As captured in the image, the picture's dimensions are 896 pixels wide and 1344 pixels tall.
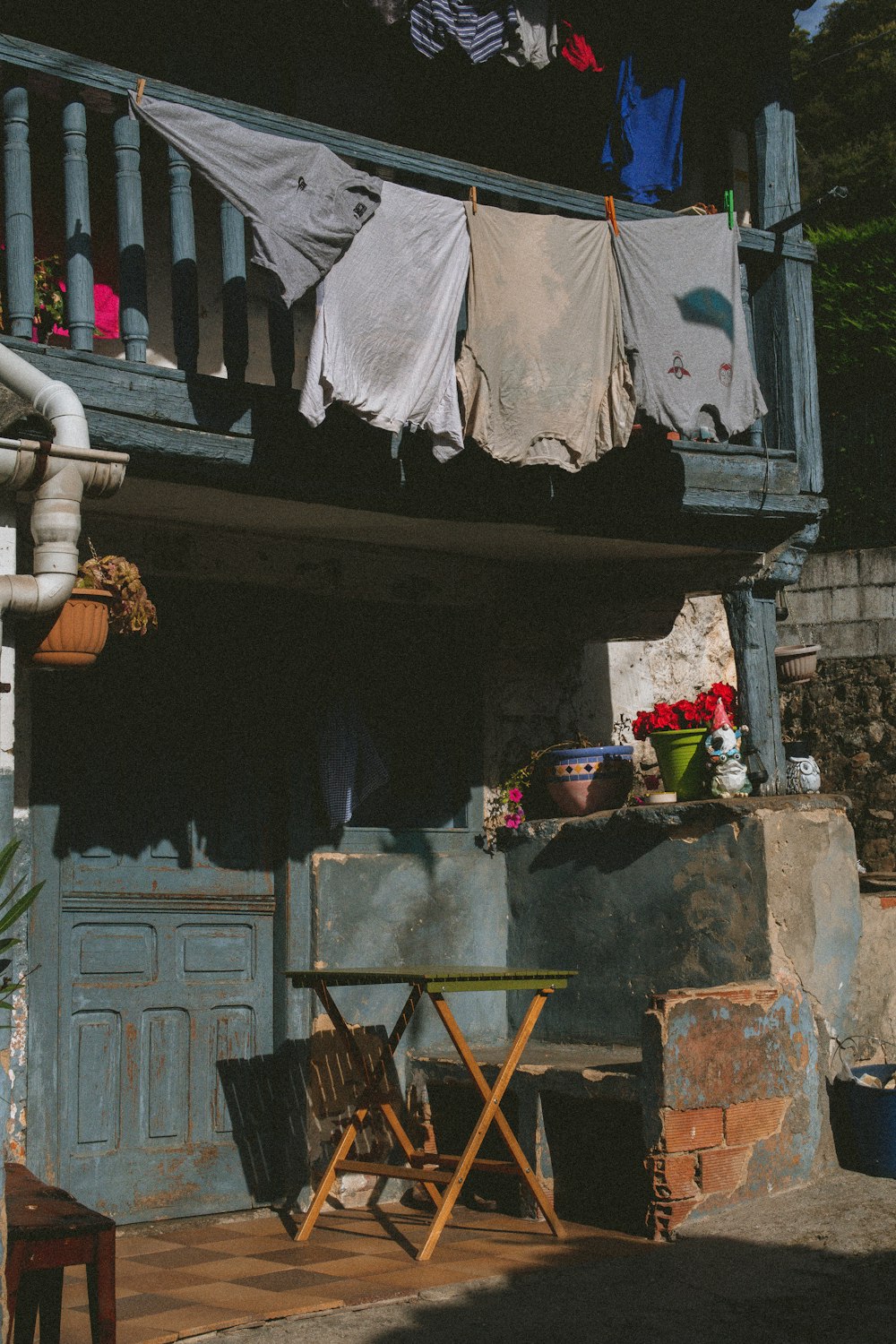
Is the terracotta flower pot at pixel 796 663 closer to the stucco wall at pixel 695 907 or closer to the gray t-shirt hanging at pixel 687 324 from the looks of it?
the stucco wall at pixel 695 907

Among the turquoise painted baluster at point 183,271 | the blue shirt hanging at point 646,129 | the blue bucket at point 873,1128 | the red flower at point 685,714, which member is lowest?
the blue bucket at point 873,1128

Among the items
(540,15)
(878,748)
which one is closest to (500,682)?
(540,15)

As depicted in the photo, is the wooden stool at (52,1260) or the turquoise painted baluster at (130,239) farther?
the turquoise painted baluster at (130,239)

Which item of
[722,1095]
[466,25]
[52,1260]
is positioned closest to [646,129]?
[466,25]

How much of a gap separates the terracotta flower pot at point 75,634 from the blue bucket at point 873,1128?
12.9ft

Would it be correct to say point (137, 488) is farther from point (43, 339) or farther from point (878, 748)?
point (878, 748)

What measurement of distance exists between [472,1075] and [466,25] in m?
5.05

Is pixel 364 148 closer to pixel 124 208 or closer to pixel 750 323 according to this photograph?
pixel 124 208

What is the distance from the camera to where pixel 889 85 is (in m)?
18.6

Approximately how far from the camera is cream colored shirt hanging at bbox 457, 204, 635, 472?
6.15m

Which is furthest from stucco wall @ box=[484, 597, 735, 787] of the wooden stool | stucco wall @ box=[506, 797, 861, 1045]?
the wooden stool

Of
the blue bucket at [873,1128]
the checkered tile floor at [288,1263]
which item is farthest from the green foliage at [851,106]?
the checkered tile floor at [288,1263]

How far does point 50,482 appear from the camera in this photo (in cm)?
527

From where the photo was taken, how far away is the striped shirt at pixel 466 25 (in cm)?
728
